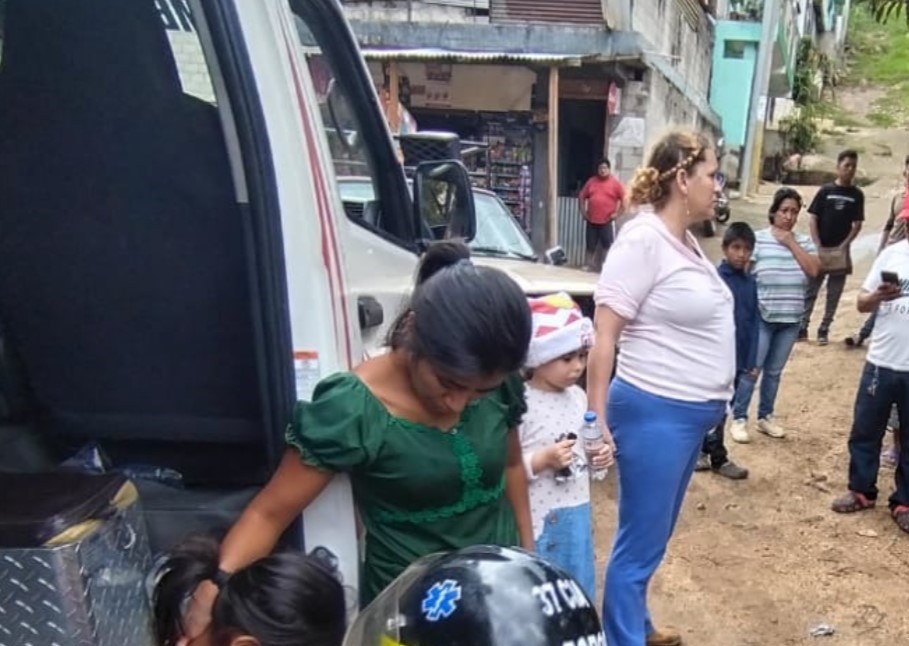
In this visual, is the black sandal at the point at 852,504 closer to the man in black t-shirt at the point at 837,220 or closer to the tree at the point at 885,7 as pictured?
the tree at the point at 885,7

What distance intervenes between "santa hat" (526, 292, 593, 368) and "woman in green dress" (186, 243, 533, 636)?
0.64 metres

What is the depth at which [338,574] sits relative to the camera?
1546 mm

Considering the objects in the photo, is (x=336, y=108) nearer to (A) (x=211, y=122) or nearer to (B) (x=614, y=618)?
(A) (x=211, y=122)

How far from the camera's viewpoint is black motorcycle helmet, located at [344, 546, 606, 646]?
98 cm

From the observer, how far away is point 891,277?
13.6 ft

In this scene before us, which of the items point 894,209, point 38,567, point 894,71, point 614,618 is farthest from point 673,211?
point 894,71

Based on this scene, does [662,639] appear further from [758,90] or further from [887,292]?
[758,90]

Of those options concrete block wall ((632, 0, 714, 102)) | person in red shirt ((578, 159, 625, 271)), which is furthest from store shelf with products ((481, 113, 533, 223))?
concrete block wall ((632, 0, 714, 102))

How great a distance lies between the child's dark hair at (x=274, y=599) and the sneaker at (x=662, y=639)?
2.14m

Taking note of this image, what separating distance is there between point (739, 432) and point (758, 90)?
13910 millimetres

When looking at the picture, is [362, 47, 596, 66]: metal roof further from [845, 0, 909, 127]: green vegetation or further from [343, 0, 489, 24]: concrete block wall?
[845, 0, 909, 127]: green vegetation

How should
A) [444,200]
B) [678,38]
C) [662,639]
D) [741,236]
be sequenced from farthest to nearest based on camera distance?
[678,38] < [741,236] < [662,639] < [444,200]

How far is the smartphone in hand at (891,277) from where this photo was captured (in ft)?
13.5

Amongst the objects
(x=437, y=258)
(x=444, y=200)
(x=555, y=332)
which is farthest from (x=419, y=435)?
(x=444, y=200)
